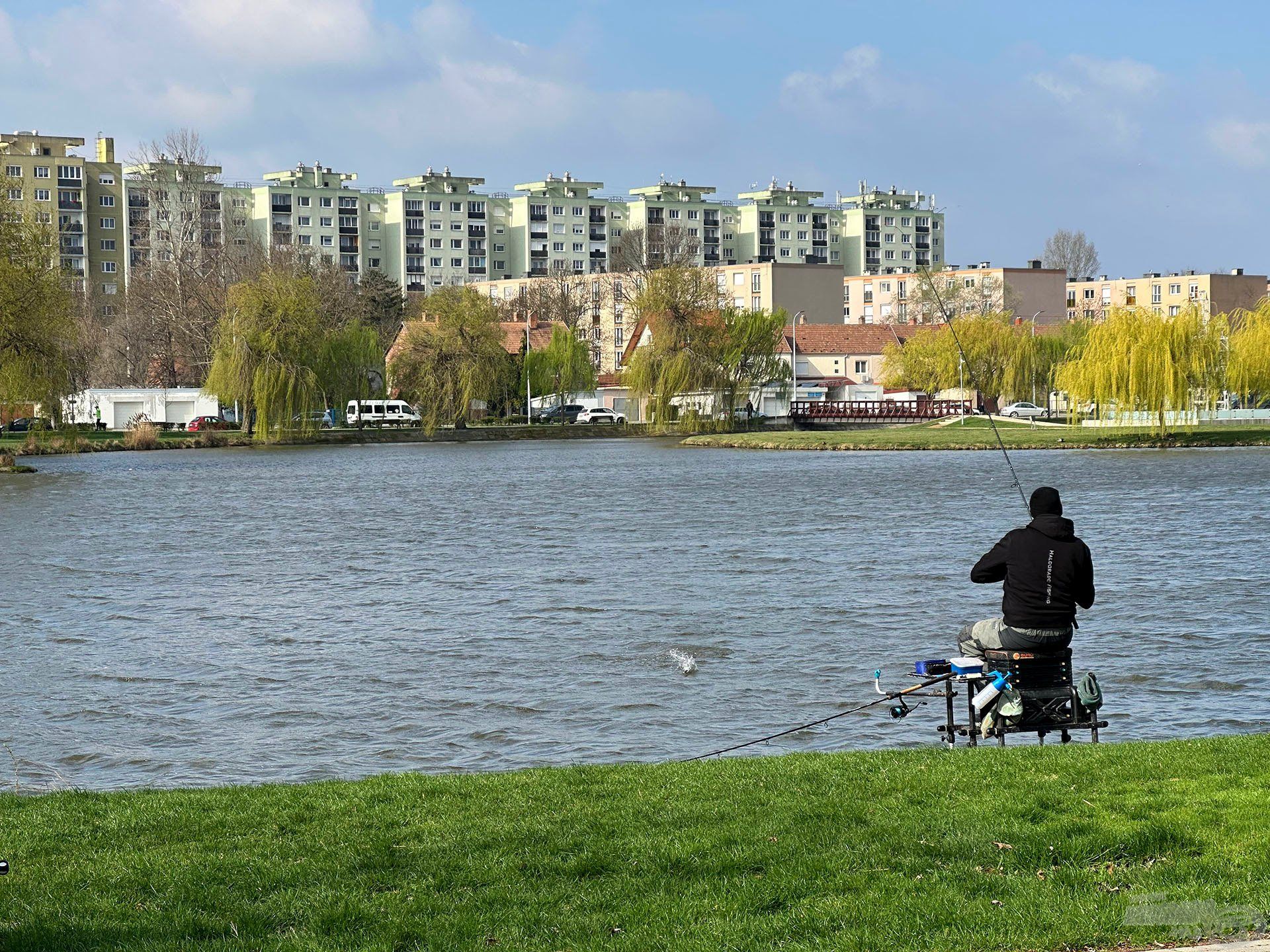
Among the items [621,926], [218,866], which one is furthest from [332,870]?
[621,926]

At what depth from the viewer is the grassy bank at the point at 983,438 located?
237 ft

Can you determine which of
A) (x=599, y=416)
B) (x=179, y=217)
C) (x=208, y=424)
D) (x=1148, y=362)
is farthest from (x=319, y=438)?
(x=1148, y=362)

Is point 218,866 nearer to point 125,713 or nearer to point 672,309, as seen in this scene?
point 125,713

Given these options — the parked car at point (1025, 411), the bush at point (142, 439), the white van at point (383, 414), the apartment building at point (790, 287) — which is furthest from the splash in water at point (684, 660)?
the apartment building at point (790, 287)

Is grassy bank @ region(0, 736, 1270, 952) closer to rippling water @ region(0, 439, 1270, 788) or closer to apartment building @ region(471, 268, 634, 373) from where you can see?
rippling water @ region(0, 439, 1270, 788)

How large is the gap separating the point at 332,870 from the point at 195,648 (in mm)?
Answer: 12778

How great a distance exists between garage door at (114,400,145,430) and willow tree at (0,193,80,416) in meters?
46.6

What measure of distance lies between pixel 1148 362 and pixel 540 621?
169ft

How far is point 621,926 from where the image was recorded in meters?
7.16

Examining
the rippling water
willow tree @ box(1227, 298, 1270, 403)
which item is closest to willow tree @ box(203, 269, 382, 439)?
the rippling water

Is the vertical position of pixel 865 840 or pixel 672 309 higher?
pixel 672 309

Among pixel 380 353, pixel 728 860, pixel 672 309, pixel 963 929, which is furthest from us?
pixel 380 353

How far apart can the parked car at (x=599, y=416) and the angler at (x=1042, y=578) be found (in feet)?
338

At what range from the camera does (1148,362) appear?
6700 centimetres
